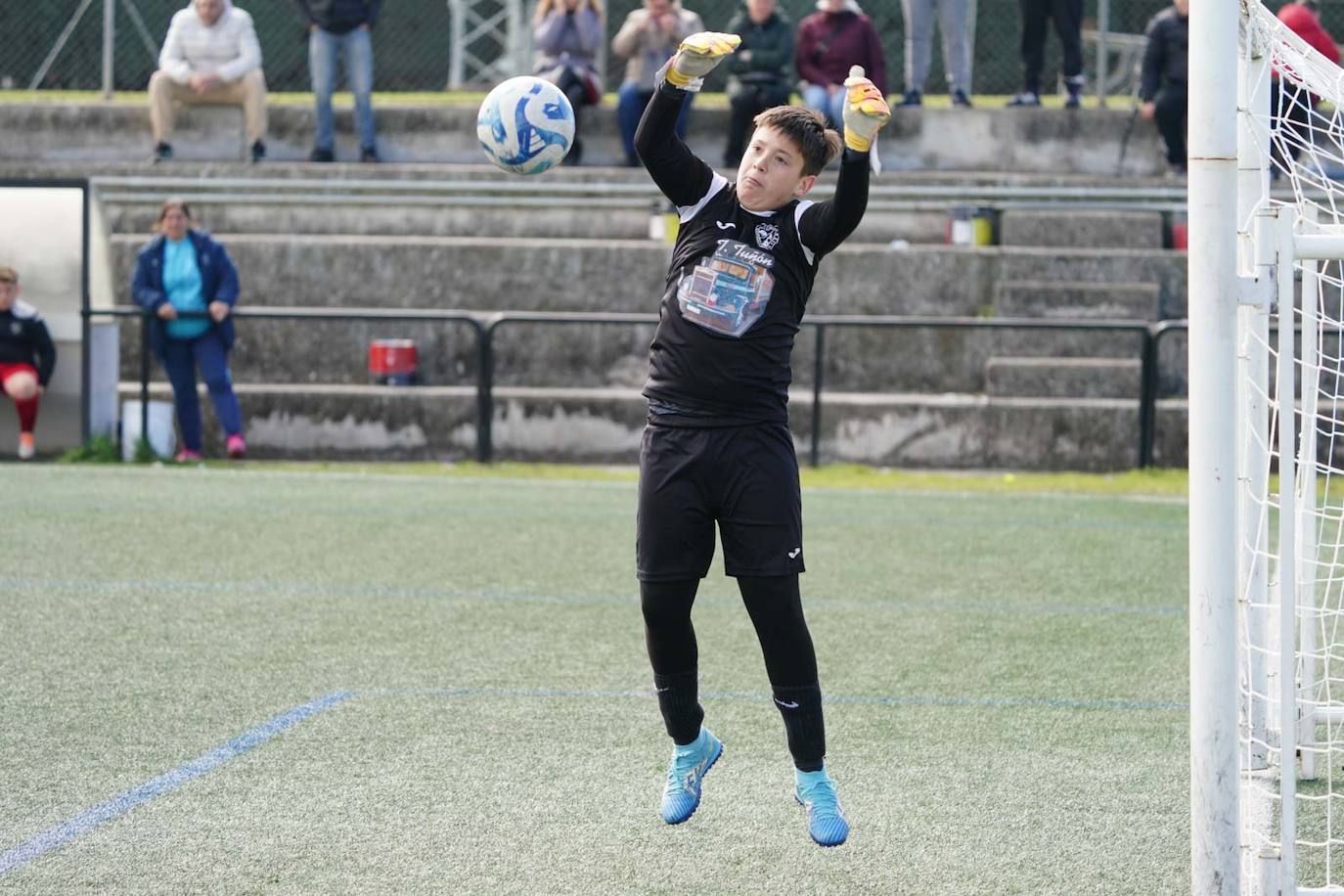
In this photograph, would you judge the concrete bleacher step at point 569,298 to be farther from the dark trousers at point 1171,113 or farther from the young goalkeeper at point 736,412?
the young goalkeeper at point 736,412

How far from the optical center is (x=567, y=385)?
619 inches

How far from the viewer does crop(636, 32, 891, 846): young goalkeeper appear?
468 centimetres

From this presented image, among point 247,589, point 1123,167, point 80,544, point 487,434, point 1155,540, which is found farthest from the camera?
point 1123,167

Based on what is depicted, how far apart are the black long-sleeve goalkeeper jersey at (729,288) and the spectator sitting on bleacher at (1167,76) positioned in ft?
38.4

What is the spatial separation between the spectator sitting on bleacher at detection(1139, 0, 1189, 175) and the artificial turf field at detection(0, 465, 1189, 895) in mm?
6260

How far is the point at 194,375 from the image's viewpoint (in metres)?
14.2

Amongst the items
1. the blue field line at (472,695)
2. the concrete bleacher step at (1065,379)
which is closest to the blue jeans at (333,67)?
the concrete bleacher step at (1065,379)

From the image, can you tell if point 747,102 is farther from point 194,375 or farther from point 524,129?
point 524,129

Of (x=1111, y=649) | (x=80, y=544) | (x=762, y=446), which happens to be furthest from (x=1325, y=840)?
(x=80, y=544)

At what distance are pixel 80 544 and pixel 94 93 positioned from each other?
11174mm

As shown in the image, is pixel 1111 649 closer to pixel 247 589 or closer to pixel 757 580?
pixel 757 580

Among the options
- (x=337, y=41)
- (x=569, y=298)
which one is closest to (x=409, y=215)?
(x=337, y=41)

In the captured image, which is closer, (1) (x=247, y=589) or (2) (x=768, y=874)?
(2) (x=768, y=874)

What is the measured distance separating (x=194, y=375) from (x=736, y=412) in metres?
10.3
